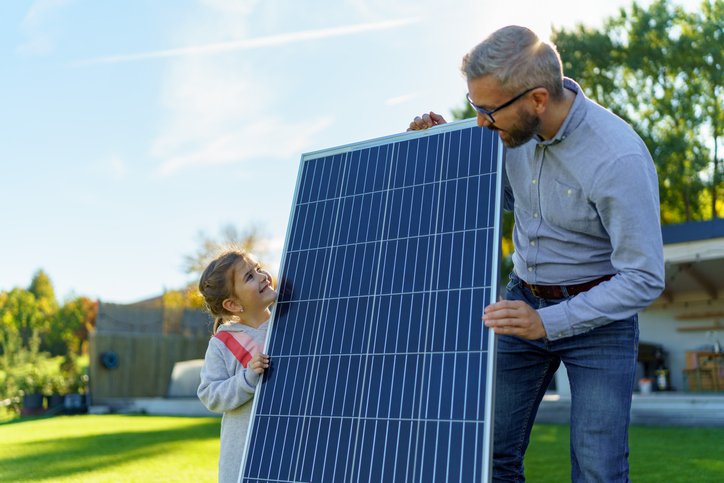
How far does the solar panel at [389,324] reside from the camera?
2.69m

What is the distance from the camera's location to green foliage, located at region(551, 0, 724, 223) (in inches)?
960

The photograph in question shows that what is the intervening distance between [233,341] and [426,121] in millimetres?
1934

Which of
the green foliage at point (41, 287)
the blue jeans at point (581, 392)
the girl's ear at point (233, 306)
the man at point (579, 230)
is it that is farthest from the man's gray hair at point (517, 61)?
the green foliage at point (41, 287)

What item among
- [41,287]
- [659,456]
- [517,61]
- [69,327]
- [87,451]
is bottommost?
[87,451]

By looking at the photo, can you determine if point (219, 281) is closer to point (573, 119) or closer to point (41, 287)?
point (573, 119)

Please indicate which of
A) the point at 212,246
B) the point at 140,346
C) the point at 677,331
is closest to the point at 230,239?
the point at 212,246

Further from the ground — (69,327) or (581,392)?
(69,327)

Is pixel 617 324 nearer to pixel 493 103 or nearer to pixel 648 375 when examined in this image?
pixel 493 103

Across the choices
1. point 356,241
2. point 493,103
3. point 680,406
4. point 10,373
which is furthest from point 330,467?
point 10,373

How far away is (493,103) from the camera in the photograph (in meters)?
2.74

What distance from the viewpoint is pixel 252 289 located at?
4.00 m

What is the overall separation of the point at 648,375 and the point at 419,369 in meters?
15.7

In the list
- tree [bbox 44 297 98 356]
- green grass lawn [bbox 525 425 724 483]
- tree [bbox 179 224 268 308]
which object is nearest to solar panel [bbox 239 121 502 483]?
green grass lawn [bbox 525 425 724 483]

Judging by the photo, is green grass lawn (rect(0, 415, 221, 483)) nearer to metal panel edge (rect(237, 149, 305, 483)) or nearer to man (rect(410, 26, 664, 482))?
metal panel edge (rect(237, 149, 305, 483))
